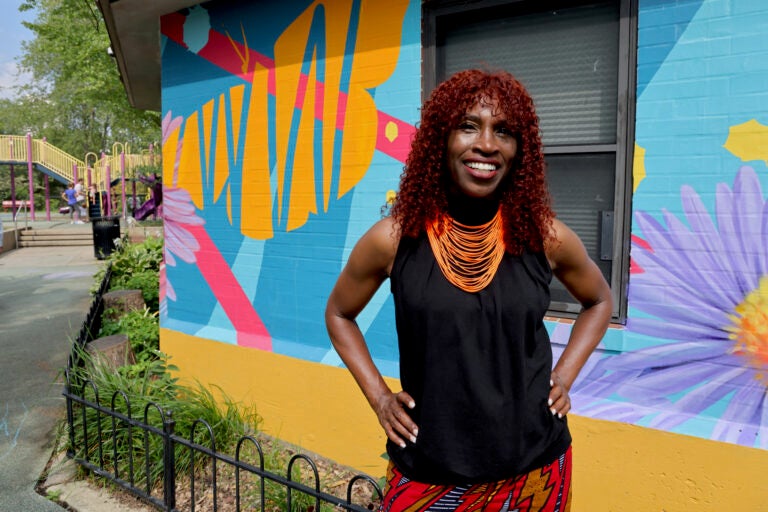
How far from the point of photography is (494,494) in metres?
1.51

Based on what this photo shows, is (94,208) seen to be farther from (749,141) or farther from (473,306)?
(473,306)

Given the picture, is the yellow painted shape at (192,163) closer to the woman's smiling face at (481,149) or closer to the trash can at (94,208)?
the woman's smiling face at (481,149)

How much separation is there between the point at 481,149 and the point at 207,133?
11.9 feet

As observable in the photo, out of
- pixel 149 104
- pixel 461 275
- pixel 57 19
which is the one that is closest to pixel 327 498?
pixel 461 275

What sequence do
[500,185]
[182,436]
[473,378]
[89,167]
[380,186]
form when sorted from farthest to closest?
[89,167], [182,436], [380,186], [500,185], [473,378]

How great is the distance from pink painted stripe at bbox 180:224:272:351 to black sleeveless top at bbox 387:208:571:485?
298cm

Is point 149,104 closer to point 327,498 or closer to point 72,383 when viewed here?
point 72,383

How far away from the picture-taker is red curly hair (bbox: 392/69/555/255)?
155 centimetres

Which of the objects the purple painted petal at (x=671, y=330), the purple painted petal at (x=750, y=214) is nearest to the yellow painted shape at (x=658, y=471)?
the purple painted petal at (x=671, y=330)

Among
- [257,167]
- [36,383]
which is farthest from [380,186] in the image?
[36,383]

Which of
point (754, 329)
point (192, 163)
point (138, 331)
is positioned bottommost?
point (138, 331)

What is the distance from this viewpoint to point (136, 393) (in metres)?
4.14

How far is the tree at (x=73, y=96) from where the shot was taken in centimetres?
1456

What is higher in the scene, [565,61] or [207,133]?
[565,61]
